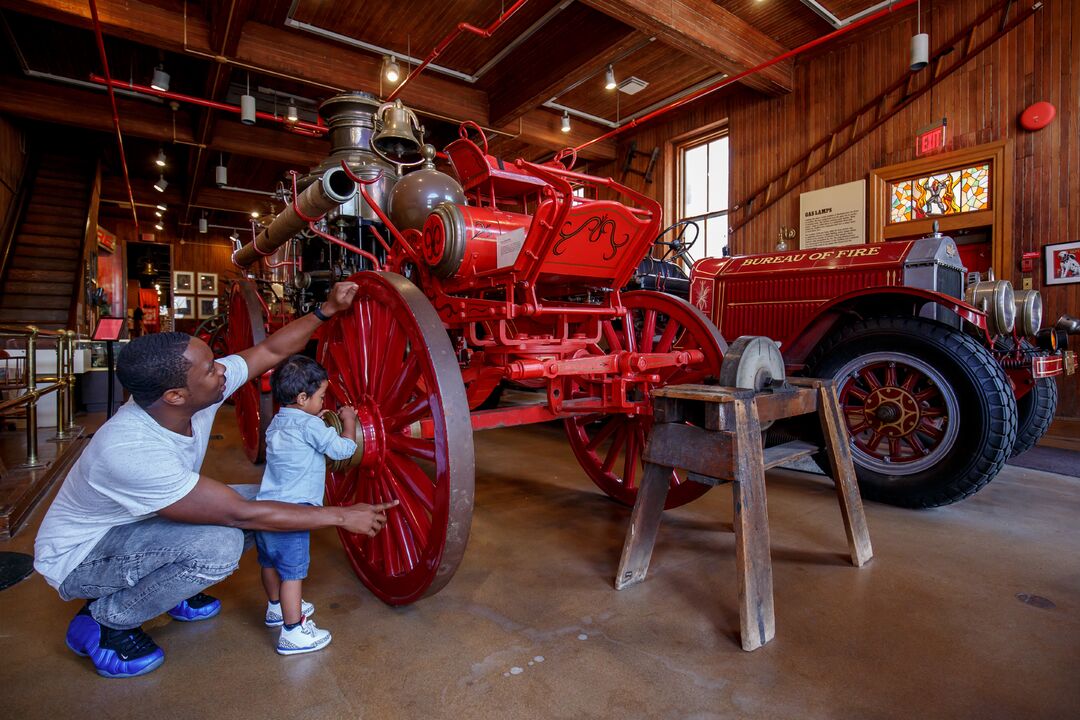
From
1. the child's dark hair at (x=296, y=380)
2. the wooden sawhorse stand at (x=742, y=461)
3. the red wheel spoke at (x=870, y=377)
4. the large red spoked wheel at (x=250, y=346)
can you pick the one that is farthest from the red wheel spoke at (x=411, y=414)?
the red wheel spoke at (x=870, y=377)

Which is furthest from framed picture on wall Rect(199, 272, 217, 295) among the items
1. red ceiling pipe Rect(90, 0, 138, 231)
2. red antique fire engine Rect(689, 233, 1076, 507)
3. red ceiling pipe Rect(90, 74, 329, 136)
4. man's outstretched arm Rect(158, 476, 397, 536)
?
man's outstretched arm Rect(158, 476, 397, 536)

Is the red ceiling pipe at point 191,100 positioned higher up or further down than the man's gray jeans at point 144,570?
higher up

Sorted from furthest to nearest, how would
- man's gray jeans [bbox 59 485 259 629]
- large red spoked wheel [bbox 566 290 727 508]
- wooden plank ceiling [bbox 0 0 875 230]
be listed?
1. wooden plank ceiling [bbox 0 0 875 230]
2. large red spoked wheel [bbox 566 290 727 508]
3. man's gray jeans [bbox 59 485 259 629]

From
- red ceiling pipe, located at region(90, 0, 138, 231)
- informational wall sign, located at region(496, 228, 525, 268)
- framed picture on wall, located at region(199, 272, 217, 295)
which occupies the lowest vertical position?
informational wall sign, located at region(496, 228, 525, 268)

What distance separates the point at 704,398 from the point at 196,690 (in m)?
1.55

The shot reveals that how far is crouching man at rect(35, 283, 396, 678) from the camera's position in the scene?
1351 millimetres

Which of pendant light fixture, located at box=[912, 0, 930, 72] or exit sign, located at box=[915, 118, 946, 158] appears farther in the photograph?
exit sign, located at box=[915, 118, 946, 158]

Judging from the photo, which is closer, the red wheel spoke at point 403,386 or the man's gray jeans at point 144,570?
the man's gray jeans at point 144,570

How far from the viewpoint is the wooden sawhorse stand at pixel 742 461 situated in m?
1.60

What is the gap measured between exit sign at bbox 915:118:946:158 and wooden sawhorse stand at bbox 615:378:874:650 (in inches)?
214

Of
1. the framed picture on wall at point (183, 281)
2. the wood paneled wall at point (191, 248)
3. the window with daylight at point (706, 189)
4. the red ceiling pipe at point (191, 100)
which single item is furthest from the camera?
the framed picture on wall at point (183, 281)

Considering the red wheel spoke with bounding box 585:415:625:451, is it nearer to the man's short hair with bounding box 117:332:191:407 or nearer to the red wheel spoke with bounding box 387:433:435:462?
the red wheel spoke with bounding box 387:433:435:462

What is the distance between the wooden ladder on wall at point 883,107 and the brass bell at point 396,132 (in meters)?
5.60

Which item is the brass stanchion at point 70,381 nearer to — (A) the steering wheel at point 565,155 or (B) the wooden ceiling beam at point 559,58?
(A) the steering wheel at point 565,155
